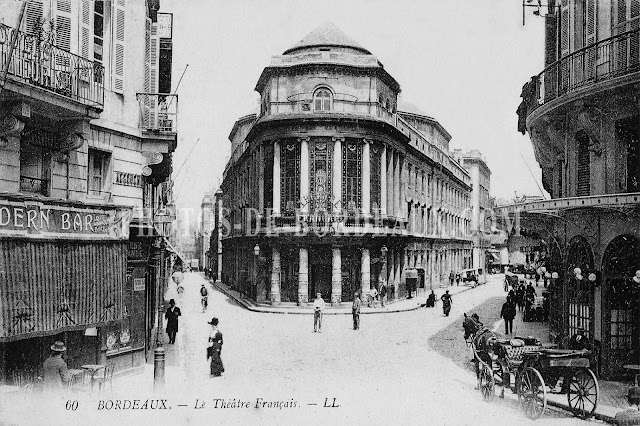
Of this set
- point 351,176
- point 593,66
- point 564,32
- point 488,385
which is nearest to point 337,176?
point 351,176

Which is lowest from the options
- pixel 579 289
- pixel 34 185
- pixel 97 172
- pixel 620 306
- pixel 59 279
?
pixel 620 306

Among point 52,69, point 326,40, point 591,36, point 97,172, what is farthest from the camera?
point 326,40

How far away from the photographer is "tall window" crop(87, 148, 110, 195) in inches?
619

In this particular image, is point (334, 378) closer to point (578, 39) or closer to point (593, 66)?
point (593, 66)

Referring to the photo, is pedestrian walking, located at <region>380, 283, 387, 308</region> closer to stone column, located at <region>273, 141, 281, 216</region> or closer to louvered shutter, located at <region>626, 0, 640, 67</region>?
stone column, located at <region>273, 141, 281, 216</region>

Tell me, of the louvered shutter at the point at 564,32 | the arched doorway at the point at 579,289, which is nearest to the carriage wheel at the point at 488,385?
the arched doorway at the point at 579,289

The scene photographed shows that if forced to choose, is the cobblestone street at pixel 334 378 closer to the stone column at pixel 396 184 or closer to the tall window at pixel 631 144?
the tall window at pixel 631 144

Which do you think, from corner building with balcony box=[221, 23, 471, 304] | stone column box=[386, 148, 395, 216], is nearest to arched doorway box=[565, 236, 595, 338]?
corner building with balcony box=[221, 23, 471, 304]

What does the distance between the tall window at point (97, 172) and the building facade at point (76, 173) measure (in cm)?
3

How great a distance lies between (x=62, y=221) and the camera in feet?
42.6

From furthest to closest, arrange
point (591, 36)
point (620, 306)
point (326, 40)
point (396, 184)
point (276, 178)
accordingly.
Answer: point (396, 184)
point (326, 40)
point (276, 178)
point (591, 36)
point (620, 306)

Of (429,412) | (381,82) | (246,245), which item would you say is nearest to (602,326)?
(429,412)

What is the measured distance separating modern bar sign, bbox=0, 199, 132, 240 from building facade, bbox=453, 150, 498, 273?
68.4 meters

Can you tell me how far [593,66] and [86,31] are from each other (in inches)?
504
